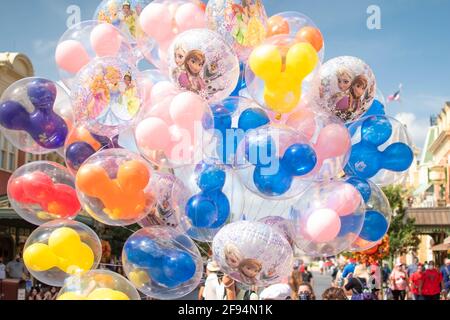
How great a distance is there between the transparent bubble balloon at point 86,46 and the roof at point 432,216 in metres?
23.1

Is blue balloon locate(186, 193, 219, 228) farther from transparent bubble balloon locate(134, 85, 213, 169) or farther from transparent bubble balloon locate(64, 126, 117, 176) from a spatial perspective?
transparent bubble balloon locate(64, 126, 117, 176)

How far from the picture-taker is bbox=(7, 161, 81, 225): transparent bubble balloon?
5.25m

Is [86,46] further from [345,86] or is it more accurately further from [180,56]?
[345,86]

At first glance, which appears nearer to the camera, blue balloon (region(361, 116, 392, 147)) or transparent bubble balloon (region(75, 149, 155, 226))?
transparent bubble balloon (region(75, 149, 155, 226))

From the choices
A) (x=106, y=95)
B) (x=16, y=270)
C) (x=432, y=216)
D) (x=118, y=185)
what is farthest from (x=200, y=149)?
(x=432, y=216)

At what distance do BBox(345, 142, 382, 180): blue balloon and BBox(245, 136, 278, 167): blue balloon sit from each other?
1.03 m

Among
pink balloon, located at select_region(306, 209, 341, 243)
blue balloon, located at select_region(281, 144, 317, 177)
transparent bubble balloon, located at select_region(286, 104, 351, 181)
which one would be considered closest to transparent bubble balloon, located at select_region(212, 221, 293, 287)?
pink balloon, located at select_region(306, 209, 341, 243)

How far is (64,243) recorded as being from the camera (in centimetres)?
487

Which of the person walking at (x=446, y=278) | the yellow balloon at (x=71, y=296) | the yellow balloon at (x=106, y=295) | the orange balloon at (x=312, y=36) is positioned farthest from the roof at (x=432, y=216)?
the yellow balloon at (x=71, y=296)

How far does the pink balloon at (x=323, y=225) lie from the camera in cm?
491

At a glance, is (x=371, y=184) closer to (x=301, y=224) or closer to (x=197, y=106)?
(x=301, y=224)

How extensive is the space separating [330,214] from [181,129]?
1344 millimetres

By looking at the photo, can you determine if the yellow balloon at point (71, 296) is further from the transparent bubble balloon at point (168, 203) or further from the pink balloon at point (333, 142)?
the pink balloon at point (333, 142)
